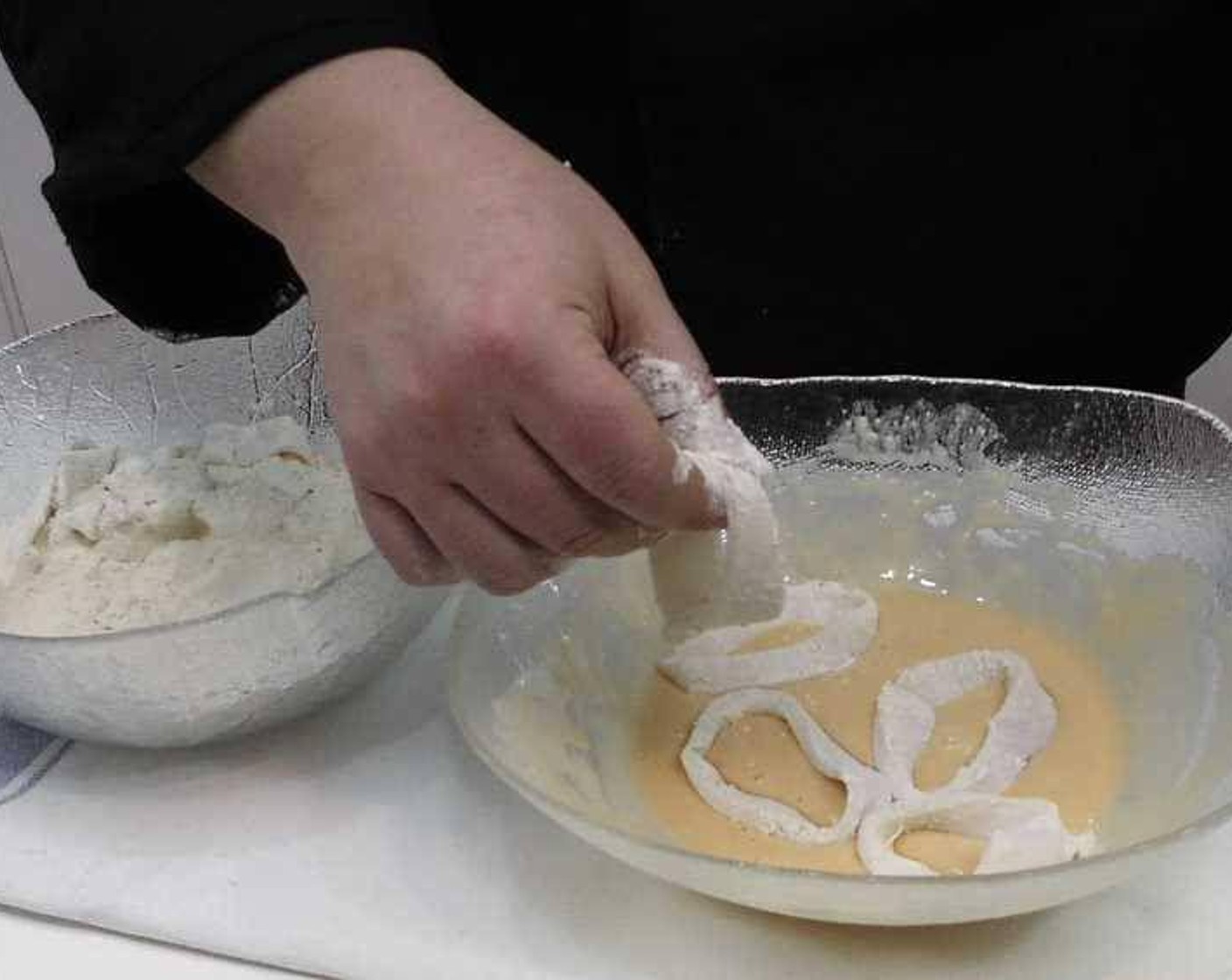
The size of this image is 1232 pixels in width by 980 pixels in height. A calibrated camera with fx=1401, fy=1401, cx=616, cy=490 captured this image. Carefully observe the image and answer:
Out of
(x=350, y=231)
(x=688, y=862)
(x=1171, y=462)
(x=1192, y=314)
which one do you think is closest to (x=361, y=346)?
(x=350, y=231)

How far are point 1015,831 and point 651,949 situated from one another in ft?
0.40

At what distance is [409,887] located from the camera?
1.51 feet

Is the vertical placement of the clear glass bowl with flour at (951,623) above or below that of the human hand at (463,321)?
below

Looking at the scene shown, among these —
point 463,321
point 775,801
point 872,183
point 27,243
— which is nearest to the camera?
point 463,321

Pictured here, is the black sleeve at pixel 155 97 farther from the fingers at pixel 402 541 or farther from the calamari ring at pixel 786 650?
the calamari ring at pixel 786 650

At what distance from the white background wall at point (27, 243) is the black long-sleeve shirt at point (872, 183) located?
69cm

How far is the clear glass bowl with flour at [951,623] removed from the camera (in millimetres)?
409

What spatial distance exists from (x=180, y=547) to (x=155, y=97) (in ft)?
0.56

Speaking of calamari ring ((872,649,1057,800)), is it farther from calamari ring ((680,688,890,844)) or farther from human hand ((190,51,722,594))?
human hand ((190,51,722,594))

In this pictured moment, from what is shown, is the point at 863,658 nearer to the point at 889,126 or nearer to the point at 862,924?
the point at 862,924

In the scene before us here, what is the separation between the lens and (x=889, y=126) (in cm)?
69

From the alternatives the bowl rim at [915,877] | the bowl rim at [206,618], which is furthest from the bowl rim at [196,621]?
the bowl rim at [915,877]

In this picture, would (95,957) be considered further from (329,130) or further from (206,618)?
(329,130)

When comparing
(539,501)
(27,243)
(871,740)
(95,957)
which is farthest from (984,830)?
(27,243)
